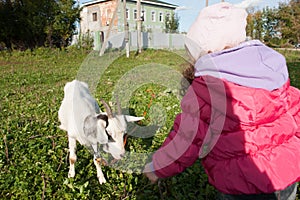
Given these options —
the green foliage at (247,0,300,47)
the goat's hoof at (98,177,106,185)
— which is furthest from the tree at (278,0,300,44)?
the goat's hoof at (98,177,106,185)

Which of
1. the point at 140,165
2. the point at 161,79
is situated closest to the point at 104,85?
the point at 161,79

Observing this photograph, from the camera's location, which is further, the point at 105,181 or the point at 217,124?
the point at 105,181

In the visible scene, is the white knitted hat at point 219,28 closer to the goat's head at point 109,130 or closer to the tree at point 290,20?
the goat's head at point 109,130

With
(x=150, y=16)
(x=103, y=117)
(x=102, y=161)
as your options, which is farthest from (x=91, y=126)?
(x=150, y=16)

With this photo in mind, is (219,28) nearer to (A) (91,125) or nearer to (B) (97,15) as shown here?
(A) (91,125)

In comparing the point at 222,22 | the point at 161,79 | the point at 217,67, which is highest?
the point at 222,22

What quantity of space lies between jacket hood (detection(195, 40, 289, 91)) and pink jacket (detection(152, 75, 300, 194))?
0.04 metres

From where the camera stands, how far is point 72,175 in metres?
3.23

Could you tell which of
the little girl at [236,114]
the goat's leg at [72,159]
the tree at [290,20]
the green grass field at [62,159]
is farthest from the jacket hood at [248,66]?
the tree at [290,20]

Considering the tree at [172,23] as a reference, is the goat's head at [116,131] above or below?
below

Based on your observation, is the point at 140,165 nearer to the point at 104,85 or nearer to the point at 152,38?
the point at 104,85

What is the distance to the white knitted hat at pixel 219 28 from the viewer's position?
167 centimetres

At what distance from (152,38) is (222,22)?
25916mm

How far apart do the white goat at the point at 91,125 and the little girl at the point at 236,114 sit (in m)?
1.06
